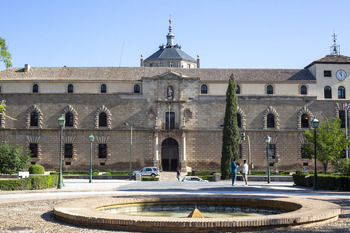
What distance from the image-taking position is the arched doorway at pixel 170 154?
169 feet

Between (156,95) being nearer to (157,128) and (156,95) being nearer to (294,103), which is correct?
(157,128)

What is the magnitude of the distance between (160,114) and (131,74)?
6.29 metres

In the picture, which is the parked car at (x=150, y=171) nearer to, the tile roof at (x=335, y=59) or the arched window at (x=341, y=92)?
the tile roof at (x=335, y=59)

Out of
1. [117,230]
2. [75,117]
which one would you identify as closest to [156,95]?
[75,117]

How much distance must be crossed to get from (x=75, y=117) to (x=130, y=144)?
7129 millimetres

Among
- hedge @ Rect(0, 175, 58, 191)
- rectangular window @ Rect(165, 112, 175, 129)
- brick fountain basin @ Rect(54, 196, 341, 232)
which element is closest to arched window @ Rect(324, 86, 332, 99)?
rectangular window @ Rect(165, 112, 175, 129)

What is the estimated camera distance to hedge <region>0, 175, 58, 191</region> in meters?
22.8

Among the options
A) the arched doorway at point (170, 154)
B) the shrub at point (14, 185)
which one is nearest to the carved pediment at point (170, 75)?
the arched doorway at point (170, 154)

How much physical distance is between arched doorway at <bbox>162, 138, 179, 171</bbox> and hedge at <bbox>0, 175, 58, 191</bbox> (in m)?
26.2

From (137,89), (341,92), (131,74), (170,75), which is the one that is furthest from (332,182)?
(131,74)

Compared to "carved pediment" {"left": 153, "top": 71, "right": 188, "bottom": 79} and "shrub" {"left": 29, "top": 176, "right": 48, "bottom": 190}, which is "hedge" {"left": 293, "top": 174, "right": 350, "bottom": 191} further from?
"carved pediment" {"left": 153, "top": 71, "right": 188, "bottom": 79}

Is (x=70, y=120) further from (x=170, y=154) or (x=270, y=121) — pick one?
(x=270, y=121)

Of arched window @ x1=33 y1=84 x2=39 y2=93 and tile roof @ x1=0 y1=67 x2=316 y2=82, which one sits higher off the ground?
tile roof @ x1=0 y1=67 x2=316 y2=82

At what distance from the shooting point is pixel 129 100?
5178cm
